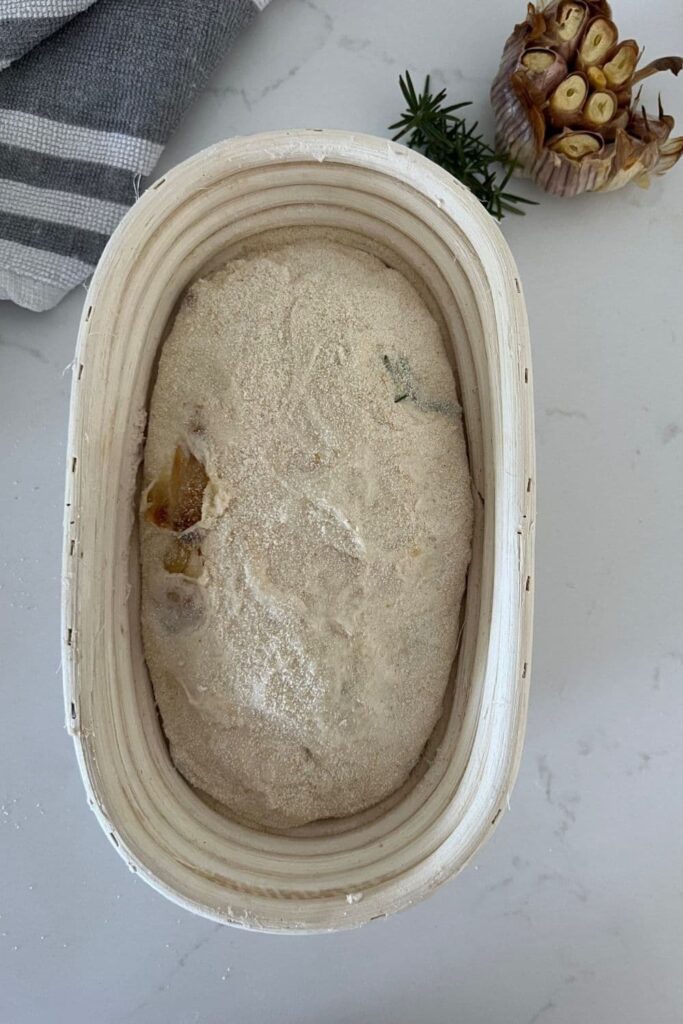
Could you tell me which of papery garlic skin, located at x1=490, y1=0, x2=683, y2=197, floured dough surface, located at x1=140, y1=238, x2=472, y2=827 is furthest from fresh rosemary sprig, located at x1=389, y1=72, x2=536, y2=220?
floured dough surface, located at x1=140, y1=238, x2=472, y2=827

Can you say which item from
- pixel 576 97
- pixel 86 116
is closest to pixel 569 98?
pixel 576 97

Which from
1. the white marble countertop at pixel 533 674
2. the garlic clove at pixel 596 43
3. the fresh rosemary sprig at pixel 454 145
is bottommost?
the white marble countertop at pixel 533 674

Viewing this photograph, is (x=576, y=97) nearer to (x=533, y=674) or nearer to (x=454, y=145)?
(x=454, y=145)

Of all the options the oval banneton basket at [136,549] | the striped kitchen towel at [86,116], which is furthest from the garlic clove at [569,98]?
the striped kitchen towel at [86,116]

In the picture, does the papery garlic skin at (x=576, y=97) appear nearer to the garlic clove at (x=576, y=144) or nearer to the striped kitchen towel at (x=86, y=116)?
the garlic clove at (x=576, y=144)

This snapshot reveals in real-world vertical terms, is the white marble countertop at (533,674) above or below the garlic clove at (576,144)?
below

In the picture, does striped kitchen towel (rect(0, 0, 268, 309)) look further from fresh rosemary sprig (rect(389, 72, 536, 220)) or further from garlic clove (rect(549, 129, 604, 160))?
garlic clove (rect(549, 129, 604, 160))

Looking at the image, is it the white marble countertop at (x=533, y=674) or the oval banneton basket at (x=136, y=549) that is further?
the white marble countertop at (x=533, y=674)
